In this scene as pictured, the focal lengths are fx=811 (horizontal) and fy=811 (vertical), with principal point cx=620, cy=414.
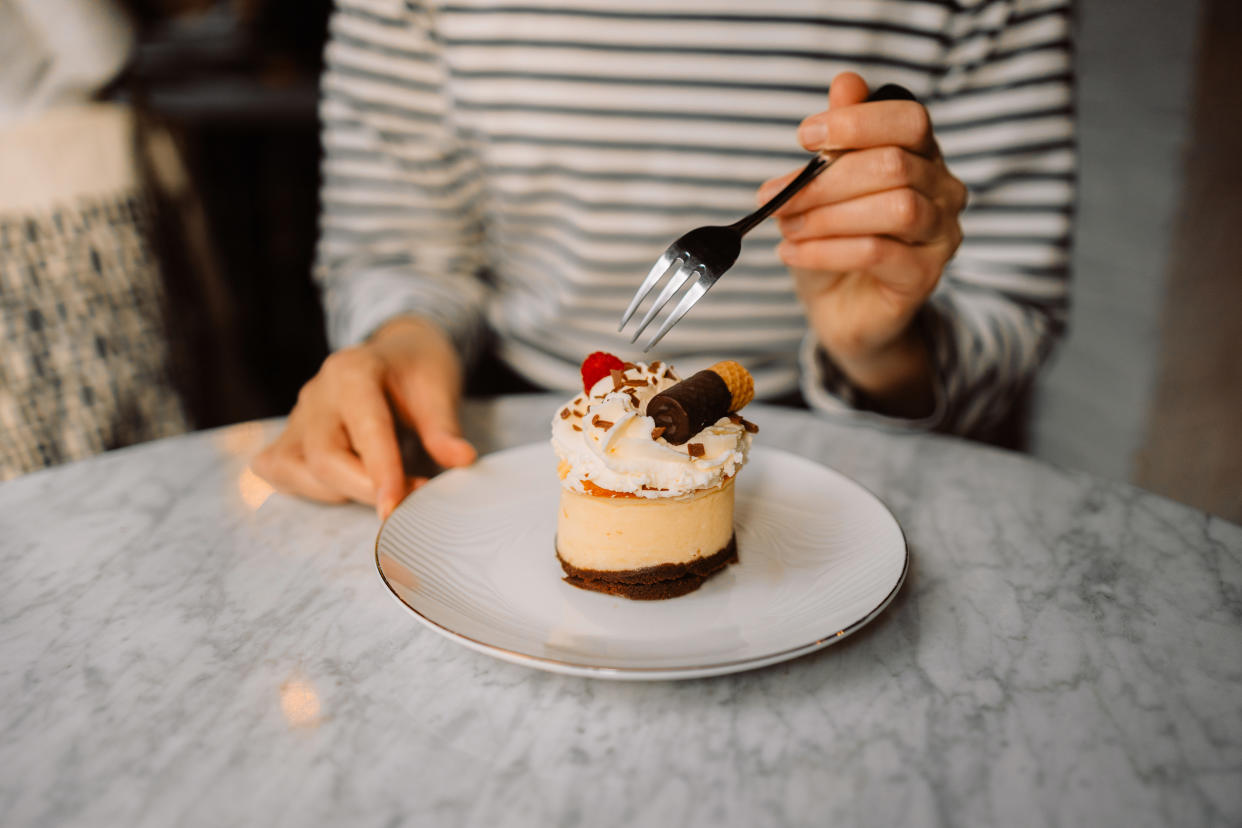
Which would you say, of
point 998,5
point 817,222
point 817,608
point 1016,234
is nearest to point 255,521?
point 817,608

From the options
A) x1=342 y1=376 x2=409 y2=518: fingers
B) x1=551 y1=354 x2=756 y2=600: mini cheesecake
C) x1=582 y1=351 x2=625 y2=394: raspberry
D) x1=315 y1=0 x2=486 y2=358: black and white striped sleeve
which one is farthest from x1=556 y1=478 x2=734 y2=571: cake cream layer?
x1=315 y1=0 x2=486 y2=358: black and white striped sleeve

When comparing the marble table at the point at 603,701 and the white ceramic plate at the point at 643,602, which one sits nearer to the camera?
the marble table at the point at 603,701

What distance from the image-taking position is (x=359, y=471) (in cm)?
103

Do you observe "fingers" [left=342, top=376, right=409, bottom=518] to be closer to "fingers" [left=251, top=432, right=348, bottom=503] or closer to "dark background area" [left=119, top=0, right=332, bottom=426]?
"fingers" [left=251, top=432, right=348, bottom=503]

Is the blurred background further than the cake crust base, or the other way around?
the blurred background

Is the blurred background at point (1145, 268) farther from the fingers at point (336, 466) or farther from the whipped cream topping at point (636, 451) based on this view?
the whipped cream topping at point (636, 451)

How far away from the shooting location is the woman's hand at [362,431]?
1.03 metres

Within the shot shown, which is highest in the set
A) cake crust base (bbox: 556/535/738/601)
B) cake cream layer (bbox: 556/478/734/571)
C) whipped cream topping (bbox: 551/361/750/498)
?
whipped cream topping (bbox: 551/361/750/498)

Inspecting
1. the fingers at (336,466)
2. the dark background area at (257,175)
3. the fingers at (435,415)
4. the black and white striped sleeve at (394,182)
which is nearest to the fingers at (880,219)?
the fingers at (435,415)

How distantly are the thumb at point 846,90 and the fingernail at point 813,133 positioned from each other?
3 centimetres

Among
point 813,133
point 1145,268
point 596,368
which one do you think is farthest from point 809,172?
point 1145,268

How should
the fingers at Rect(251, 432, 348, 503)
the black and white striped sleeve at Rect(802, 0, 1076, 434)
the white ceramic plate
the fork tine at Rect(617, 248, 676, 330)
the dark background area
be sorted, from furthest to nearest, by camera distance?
the dark background area → the black and white striped sleeve at Rect(802, 0, 1076, 434) → the fingers at Rect(251, 432, 348, 503) → the fork tine at Rect(617, 248, 676, 330) → the white ceramic plate

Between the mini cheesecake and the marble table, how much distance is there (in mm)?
173

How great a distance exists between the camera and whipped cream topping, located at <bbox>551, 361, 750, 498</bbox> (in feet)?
2.79
